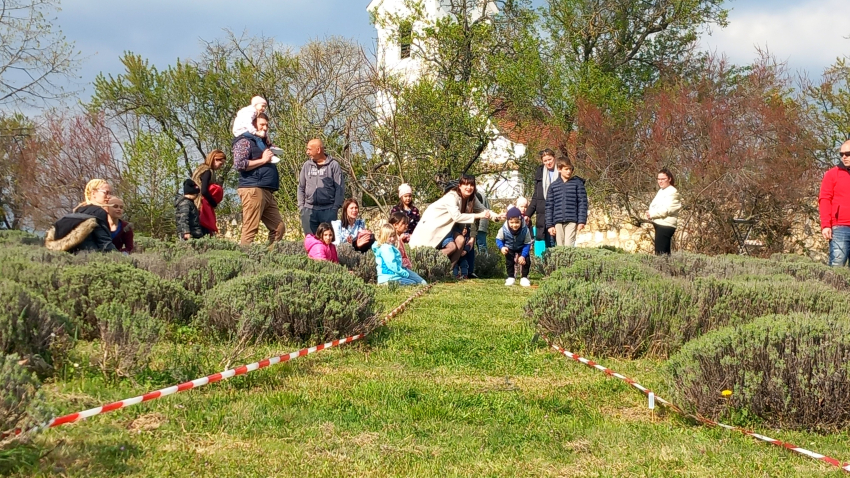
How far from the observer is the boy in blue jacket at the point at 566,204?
12391mm

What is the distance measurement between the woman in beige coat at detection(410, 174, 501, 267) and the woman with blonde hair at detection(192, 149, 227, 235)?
9.89 ft

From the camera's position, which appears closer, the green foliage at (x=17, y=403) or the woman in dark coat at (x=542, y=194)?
the green foliage at (x=17, y=403)

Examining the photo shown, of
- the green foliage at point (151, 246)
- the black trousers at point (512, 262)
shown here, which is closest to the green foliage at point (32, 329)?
the green foliage at point (151, 246)

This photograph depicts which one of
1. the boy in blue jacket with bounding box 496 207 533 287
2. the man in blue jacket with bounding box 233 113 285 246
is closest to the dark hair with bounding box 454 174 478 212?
the boy in blue jacket with bounding box 496 207 533 287

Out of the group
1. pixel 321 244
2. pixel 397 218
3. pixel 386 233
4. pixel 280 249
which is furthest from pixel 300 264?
pixel 397 218

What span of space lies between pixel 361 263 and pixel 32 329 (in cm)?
652

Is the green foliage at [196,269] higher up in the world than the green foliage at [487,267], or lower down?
higher up

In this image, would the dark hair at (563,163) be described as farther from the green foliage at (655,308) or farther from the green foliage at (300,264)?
the green foliage at (655,308)

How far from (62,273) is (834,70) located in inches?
726

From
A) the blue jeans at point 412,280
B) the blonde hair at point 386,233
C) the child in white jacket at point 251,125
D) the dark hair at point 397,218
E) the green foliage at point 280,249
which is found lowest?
the blue jeans at point 412,280

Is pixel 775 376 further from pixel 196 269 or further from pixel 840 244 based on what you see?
pixel 840 244

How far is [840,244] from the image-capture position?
10.3 meters

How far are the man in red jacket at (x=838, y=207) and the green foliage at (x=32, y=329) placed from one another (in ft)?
28.2

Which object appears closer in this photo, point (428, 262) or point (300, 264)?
point (300, 264)
